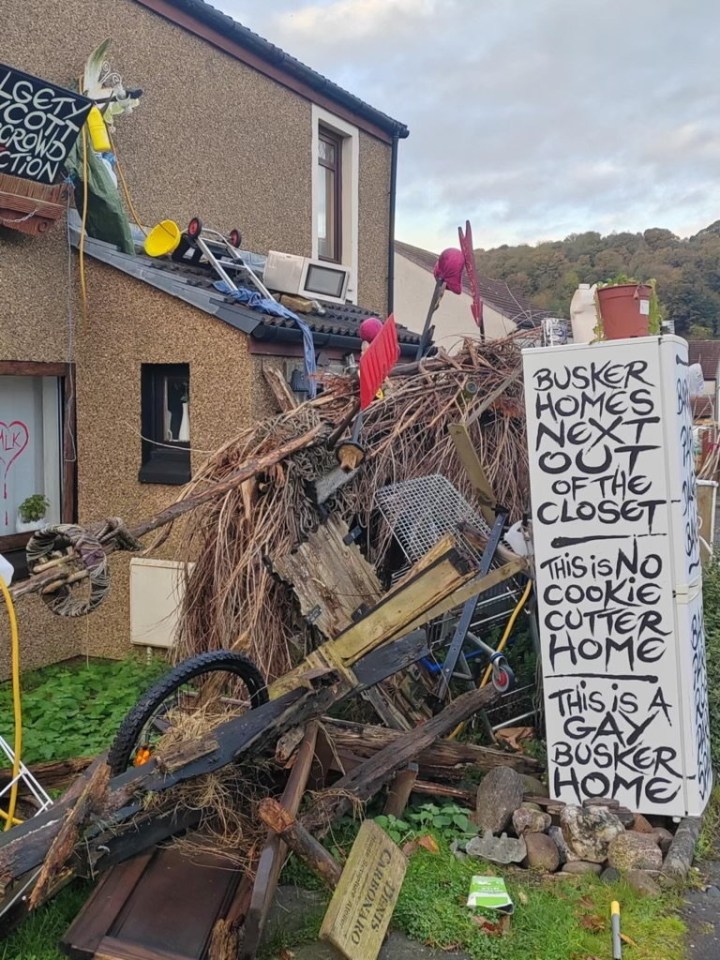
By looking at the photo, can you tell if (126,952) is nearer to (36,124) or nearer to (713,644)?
(713,644)

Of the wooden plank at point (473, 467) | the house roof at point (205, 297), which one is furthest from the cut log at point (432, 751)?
the house roof at point (205, 297)

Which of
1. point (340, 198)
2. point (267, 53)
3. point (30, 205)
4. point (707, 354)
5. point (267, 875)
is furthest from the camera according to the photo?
point (707, 354)

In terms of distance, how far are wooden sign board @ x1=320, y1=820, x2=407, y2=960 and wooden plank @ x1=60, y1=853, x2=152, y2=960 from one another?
81cm

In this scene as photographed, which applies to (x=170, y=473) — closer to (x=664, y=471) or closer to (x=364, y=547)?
(x=364, y=547)

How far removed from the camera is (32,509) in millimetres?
6797

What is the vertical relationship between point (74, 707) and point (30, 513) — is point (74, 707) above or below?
below

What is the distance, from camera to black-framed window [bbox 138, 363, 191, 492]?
6988mm

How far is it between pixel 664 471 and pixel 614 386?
0.53 meters

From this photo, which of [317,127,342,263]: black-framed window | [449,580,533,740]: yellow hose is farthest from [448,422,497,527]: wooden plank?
[317,127,342,263]: black-framed window

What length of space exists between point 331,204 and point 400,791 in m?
8.99

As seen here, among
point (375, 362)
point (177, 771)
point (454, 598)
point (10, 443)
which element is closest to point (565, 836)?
point (454, 598)

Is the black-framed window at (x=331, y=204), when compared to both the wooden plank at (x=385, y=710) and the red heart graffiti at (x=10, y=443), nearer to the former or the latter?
the red heart graffiti at (x=10, y=443)

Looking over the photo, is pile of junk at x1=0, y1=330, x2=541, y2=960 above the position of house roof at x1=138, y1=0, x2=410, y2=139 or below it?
below

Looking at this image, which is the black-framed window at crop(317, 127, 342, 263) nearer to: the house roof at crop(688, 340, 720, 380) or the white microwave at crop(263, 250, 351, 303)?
the white microwave at crop(263, 250, 351, 303)
